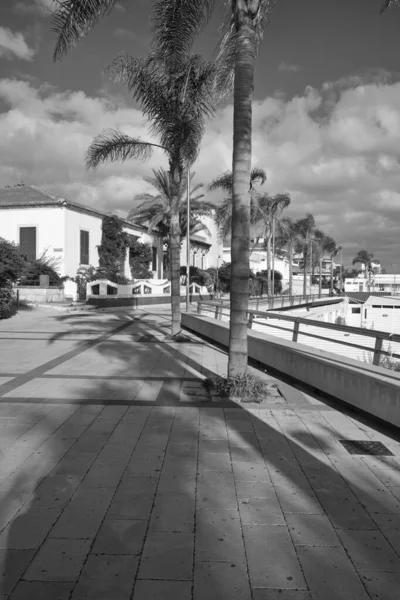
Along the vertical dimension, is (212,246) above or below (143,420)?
above

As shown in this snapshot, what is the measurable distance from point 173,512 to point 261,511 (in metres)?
0.65

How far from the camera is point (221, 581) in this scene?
2.58 metres

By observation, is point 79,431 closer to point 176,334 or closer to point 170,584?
point 170,584

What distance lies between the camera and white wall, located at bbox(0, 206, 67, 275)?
31.8 metres

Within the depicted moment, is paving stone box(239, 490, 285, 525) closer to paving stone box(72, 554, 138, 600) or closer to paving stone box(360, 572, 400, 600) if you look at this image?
paving stone box(360, 572, 400, 600)

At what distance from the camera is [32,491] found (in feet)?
12.0

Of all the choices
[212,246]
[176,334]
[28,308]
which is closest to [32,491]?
[176,334]

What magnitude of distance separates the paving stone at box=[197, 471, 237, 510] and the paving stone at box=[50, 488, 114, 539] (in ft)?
2.38

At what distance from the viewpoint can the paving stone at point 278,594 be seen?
2453 mm

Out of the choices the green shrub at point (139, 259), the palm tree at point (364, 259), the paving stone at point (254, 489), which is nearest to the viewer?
the paving stone at point (254, 489)

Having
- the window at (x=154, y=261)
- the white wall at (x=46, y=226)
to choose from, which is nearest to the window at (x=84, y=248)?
the white wall at (x=46, y=226)

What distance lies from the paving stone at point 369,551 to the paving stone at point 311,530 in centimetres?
8

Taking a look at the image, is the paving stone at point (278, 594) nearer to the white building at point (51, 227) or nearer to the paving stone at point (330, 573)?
the paving stone at point (330, 573)

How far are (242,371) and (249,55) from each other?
182 inches
